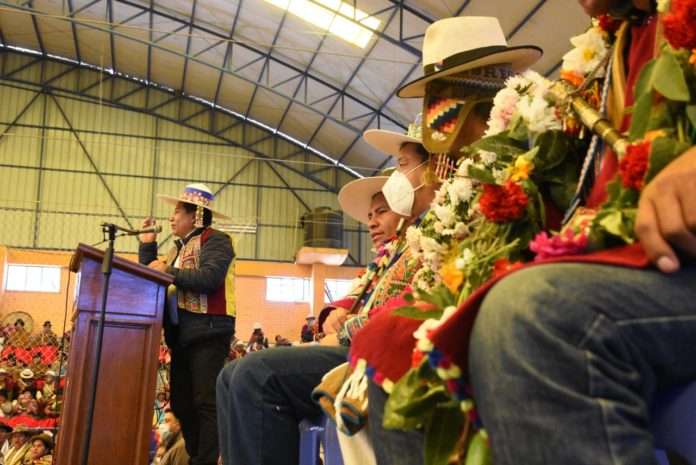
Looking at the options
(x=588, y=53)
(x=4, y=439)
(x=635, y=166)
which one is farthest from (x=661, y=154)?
(x=4, y=439)

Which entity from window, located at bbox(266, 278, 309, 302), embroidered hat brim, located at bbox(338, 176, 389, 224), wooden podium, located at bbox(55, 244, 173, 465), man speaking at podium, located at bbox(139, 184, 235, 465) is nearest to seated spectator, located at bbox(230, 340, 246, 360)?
Answer: window, located at bbox(266, 278, 309, 302)

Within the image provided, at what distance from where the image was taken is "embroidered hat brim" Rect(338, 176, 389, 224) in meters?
2.80

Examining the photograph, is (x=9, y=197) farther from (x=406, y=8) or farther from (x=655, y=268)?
(x=655, y=268)

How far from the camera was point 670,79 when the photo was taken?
865mm

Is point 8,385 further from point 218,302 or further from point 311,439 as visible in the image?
point 311,439

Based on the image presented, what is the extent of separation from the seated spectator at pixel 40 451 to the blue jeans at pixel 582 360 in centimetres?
514

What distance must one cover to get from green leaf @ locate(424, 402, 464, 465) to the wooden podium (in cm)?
241

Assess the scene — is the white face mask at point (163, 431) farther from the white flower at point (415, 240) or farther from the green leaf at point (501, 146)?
the green leaf at point (501, 146)

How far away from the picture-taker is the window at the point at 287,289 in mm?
16625

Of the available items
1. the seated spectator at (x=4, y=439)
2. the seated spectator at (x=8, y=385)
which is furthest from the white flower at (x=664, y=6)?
the seated spectator at (x=8, y=385)

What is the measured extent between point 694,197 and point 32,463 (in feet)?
17.7

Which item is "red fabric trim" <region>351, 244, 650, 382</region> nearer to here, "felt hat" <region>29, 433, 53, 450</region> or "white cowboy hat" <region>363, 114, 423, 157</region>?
"white cowboy hat" <region>363, 114, 423, 157</region>

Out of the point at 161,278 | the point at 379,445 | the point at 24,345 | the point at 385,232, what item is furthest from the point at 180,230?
the point at 24,345

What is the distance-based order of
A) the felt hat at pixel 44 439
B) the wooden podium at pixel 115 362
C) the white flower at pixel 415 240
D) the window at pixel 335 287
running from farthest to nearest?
the window at pixel 335 287
the felt hat at pixel 44 439
the wooden podium at pixel 115 362
the white flower at pixel 415 240
